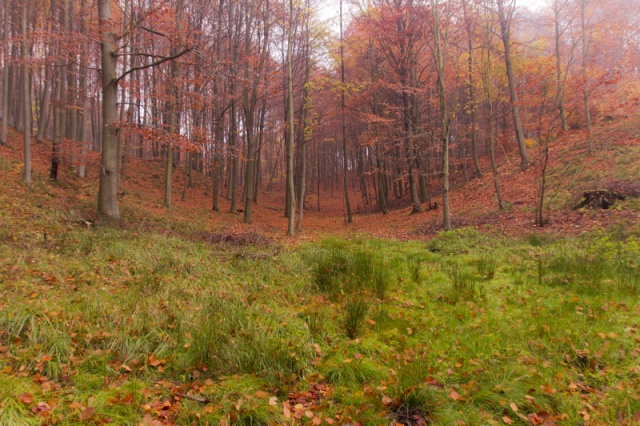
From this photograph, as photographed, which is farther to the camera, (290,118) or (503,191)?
(503,191)

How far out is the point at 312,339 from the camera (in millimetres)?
3605

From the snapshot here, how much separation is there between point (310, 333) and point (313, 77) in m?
17.8

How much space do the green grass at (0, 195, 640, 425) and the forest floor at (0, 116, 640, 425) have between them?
0.06 ft

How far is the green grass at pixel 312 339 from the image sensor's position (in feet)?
8.28

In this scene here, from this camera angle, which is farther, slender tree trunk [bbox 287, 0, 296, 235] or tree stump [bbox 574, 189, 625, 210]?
slender tree trunk [bbox 287, 0, 296, 235]

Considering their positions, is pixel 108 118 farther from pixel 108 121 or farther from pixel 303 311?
pixel 303 311

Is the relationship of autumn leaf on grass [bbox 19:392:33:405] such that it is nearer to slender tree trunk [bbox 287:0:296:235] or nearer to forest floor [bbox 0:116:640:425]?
forest floor [bbox 0:116:640:425]

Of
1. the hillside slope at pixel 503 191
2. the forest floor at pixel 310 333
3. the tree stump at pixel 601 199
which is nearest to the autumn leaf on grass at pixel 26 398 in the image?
the forest floor at pixel 310 333

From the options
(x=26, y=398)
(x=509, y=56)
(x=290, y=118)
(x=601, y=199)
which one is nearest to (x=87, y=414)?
(x=26, y=398)

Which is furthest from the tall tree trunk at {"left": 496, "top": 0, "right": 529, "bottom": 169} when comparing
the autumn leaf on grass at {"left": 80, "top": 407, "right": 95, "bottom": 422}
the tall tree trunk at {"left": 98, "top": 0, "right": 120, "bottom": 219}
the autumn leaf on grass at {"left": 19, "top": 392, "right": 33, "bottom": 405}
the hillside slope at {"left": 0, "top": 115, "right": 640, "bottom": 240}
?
the autumn leaf on grass at {"left": 19, "top": 392, "right": 33, "bottom": 405}

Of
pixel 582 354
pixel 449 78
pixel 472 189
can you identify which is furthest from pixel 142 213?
pixel 449 78

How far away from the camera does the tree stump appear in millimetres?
8766

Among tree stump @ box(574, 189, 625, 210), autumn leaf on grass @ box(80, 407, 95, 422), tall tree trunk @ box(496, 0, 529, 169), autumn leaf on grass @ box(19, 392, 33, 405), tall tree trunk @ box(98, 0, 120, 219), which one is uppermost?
tall tree trunk @ box(496, 0, 529, 169)

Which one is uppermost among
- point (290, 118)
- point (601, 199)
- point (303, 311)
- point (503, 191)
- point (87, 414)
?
point (290, 118)
